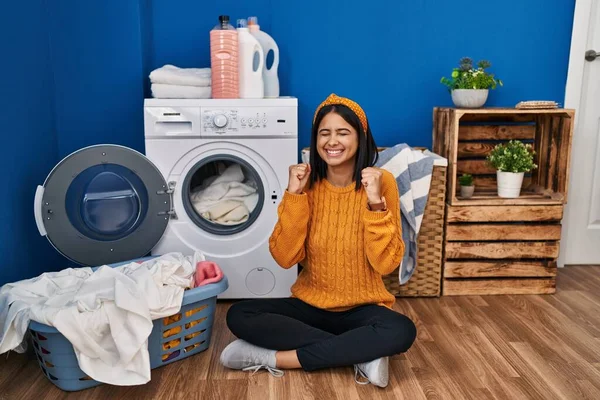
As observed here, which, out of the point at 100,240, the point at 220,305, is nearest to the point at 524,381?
the point at 220,305

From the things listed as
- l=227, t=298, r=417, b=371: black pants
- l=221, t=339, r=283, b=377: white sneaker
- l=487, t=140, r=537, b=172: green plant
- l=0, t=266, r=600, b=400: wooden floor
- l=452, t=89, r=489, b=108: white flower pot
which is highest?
l=452, t=89, r=489, b=108: white flower pot

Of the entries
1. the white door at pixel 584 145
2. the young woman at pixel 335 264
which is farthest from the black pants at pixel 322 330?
the white door at pixel 584 145

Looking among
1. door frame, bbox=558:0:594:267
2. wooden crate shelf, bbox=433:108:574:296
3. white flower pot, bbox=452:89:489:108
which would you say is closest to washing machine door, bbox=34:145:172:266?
wooden crate shelf, bbox=433:108:574:296

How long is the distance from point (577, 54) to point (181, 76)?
1.75 meters

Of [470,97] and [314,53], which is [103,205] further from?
[470,97]

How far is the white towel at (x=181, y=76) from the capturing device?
2.33m

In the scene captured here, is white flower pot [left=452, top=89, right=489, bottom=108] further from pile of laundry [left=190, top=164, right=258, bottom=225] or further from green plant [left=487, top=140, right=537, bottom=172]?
pile of laundry [left=190, top=164, right=258, bottom=225]

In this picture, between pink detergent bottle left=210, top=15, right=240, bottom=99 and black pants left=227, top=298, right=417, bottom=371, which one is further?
pink detergent bottle left=210, top=15, right=240, bottom=99

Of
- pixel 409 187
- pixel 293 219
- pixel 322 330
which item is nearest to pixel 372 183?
pixel 293 219

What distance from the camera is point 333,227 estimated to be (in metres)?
1.86

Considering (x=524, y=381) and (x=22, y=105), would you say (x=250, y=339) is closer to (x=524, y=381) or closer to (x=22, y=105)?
(x=524, y=381)

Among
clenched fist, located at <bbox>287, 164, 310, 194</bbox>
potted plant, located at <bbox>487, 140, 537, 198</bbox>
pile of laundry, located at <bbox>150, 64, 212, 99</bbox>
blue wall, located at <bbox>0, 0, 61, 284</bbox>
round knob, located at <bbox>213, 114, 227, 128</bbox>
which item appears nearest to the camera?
clenched fist, located at <bbox>287, 164, 310, 194</bbox>

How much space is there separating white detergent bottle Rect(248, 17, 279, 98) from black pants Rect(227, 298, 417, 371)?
97cm

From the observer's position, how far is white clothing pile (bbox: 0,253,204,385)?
5.24 ft
